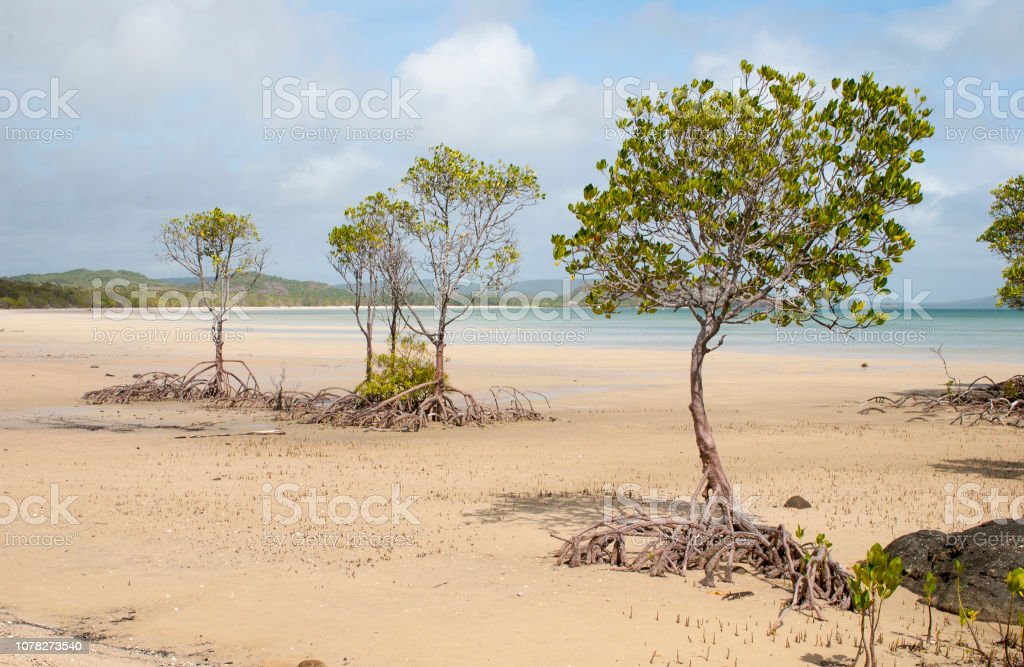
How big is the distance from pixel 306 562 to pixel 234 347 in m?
51.1

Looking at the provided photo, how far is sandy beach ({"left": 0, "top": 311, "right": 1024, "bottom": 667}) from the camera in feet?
25.6

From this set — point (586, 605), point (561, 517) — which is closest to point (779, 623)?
point (586, 605)

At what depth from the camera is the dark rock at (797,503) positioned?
13023 mm

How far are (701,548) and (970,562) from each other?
2.70 metres

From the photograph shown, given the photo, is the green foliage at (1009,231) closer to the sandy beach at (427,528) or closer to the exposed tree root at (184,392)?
the sandy beach at (427,528)

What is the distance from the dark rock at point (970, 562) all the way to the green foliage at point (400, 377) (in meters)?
15.1

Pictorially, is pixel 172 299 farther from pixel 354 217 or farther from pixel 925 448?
pixel 925 448

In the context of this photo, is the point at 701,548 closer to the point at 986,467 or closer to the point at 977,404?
the point at 986,467

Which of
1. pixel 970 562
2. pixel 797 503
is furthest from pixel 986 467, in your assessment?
pixel 970 562

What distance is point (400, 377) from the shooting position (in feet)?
75.9

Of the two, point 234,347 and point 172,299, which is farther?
point 172,299

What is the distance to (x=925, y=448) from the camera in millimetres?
19141

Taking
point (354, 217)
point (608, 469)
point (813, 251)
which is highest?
point (354, 217)

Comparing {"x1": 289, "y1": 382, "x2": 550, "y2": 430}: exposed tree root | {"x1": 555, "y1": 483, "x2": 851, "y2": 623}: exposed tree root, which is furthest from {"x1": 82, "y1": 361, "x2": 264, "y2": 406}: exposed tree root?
{"x1": 555, "y1": 483, "x2": 851, "y2": 623}: exposed tree root
